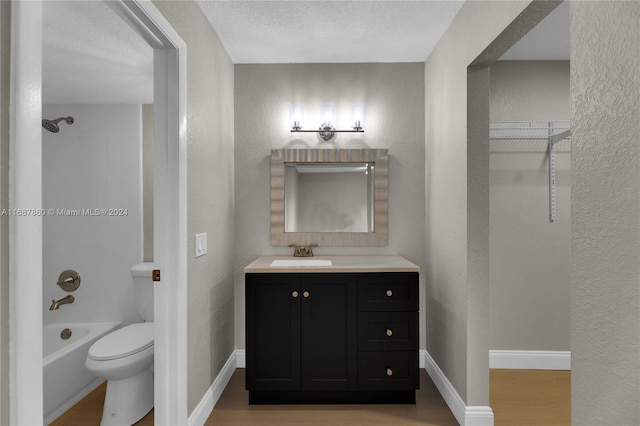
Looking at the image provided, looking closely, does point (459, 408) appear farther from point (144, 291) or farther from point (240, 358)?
A: point (144, 291)

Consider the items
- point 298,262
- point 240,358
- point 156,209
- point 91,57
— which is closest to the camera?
point 156,209

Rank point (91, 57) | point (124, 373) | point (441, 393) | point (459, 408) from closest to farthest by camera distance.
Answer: point (124, 373), point (459, 408), point (91, 57), point (441, 393)

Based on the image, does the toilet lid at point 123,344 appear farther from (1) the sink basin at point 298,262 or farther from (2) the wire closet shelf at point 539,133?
(2) the wire closet shelf at point 539,133

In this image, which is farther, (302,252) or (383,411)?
(302,252)

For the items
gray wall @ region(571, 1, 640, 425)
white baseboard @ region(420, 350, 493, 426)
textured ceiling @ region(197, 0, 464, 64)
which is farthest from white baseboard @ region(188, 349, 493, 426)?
textured ceiling @ region(197, 0, 464, 64)

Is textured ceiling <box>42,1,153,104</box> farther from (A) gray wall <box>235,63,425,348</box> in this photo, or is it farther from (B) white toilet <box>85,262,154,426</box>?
(B) white toilet <box>85,262,154,426</box>

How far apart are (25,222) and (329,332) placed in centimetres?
180

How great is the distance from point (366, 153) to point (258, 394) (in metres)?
1.90

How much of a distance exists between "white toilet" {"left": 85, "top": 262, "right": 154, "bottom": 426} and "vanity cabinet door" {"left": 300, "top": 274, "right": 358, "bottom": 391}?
0.95 metres

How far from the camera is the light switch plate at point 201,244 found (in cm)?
211

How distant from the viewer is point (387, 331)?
2357mm

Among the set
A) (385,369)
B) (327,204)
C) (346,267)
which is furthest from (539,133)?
(385,369)

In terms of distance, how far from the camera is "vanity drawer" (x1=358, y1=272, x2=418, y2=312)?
7.75 ft

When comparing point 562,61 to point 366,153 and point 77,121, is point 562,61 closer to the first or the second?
point 366,153
